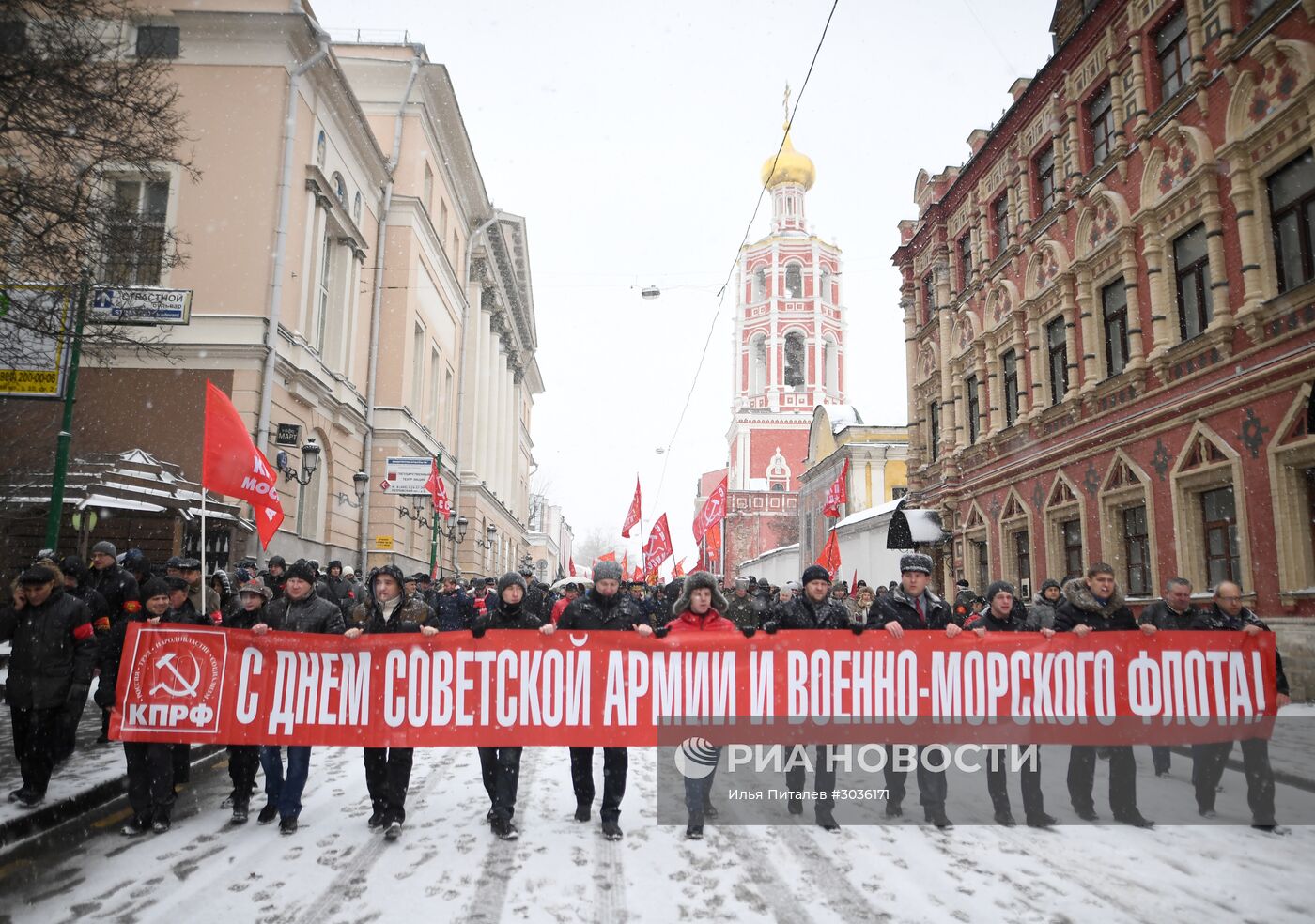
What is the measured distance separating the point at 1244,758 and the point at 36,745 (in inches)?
352

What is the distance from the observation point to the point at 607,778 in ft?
19.6

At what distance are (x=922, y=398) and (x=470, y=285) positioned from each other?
2696 centimetres

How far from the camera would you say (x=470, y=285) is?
44.2 m

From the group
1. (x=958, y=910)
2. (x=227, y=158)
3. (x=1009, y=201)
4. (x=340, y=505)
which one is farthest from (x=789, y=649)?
(x=340, y=505)

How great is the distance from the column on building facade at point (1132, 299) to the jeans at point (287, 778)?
14.3 metres

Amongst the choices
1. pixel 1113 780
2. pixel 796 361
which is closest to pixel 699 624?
pixel 1113 780

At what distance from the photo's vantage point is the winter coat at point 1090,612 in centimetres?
664

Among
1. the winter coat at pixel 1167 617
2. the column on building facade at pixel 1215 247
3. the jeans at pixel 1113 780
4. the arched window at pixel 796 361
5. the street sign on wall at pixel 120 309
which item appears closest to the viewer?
the jeans at pixel 1113 780

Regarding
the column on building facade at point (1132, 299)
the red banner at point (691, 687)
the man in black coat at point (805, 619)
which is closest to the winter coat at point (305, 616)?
the red banner at point (691, 687)

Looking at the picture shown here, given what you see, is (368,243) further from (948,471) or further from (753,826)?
(753,826)

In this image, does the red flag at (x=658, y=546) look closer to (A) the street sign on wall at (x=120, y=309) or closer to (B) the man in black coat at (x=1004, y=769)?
(A) the street sign on wall at (x=120, y=309)

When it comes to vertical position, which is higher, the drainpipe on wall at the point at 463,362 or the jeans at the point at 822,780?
the drainpipe on wall at the point at 463,362

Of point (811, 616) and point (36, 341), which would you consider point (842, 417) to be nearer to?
point (36, 341)

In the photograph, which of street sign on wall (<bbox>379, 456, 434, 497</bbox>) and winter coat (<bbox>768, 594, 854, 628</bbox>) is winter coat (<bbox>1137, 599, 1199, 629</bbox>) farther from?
street sign on wall (<bbox>379, 456, 434, 497</bbox>)
